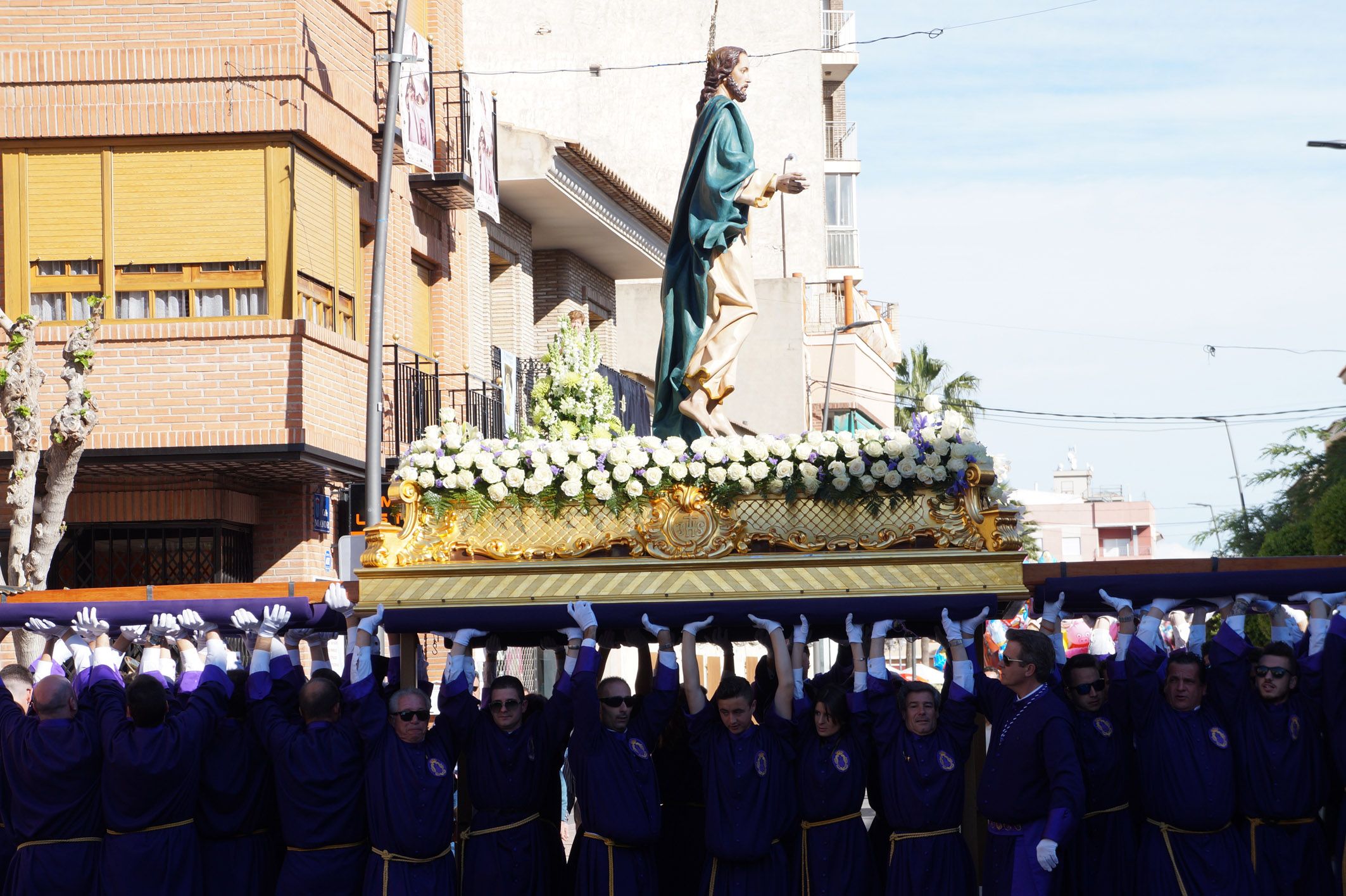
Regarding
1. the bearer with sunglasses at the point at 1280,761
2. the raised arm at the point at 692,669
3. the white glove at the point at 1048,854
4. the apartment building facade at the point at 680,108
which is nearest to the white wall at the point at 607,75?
the apartment building facade at the point at 680,108

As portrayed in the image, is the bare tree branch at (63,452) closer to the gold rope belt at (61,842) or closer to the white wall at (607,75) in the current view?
the gold rope belt at (61,842)

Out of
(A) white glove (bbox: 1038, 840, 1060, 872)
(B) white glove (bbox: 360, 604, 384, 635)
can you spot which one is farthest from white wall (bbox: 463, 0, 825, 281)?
(A) white glove (bbox: 1038, 840, 1060, 872)

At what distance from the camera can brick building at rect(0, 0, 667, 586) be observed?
45.1 ft

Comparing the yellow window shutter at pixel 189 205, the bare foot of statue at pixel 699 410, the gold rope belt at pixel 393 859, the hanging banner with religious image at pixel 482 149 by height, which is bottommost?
the gold rope belt at pixel 393 859

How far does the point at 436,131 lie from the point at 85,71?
443cm

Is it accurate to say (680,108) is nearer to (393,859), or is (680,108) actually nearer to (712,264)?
(712,264)

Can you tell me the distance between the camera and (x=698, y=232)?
8617mm

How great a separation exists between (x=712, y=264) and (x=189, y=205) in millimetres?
7020

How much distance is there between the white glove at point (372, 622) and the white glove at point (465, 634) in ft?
1.17

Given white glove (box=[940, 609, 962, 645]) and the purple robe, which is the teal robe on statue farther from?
the purple robe

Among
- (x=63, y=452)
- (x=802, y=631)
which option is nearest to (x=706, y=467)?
(x=802, y=631)

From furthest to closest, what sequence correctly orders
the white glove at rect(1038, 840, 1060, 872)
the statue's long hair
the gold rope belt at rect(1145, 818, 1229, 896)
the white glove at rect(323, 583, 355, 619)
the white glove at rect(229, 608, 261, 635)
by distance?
the statue's long hair → the white glove at rect(323, 583, 355, 619) → the white glove at rect(229, 608, 261, 635) → the gold rope belt at rect(1145, 818, 1229, 896) → the white glove at rect(1038, 840, 1060, 872)

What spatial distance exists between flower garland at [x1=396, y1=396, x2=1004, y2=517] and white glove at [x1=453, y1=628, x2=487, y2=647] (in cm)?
59

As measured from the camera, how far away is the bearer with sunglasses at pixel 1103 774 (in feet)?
23.9
